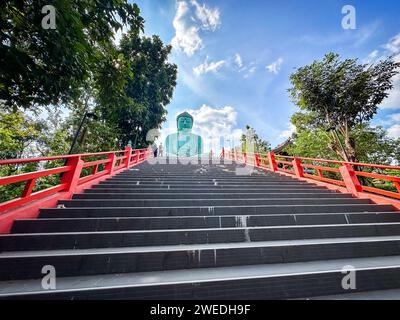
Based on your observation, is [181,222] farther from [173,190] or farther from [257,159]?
[257,159]

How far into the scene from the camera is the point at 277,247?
7.86 ft

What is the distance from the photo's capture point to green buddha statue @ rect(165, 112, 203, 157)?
25.8 meters

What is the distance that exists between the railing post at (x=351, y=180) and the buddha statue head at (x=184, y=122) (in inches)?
925

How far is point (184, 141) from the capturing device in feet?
86.4

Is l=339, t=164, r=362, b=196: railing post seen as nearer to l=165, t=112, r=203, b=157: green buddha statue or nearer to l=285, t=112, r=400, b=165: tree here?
l=285, t=112, r=400, b=165: tree

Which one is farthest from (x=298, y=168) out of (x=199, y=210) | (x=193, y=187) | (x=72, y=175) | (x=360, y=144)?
(x=360, y=144)

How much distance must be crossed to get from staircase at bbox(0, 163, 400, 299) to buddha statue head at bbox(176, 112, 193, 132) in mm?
24427

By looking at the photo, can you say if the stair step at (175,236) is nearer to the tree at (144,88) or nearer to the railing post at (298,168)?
the railing post at (298,168)

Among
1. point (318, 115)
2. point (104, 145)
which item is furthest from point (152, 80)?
point (318, 115)

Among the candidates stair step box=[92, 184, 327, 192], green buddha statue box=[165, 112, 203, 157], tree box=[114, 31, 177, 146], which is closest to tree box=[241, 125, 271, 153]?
green buddha statue box=[165, 112, 203, 157]

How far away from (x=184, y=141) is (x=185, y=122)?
3.35m

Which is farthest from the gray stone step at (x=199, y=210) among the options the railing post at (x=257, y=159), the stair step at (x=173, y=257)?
the railing post at (x=257, y=159)

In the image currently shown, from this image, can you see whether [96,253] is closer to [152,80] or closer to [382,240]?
[382,240]

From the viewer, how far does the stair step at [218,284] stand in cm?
172
